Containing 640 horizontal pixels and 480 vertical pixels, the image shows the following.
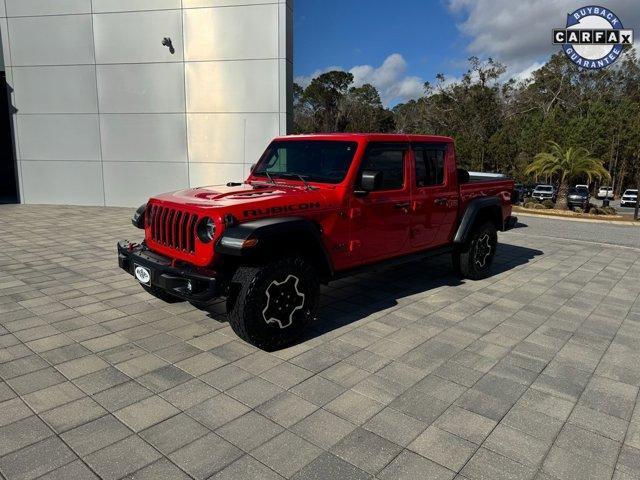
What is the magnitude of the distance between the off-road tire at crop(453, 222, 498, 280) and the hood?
9.20 ft

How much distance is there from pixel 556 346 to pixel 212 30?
12024mm

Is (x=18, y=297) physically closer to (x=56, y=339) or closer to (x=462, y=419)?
(x=56, y=339)

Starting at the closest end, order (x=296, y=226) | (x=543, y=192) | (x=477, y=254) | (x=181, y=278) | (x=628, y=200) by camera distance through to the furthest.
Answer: (x=181, y=278)
(x=296, y=226)
(x=477, y=254)
(x=543, y=192)
(x=628, y=200)

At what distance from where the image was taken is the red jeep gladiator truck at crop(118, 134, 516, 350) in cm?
374

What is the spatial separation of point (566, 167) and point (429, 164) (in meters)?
13.9

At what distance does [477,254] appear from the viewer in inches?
256

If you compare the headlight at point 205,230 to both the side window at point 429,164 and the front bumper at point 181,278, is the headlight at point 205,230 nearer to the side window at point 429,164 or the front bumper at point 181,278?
the front bumper at point 181,278

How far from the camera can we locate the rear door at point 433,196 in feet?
17.6

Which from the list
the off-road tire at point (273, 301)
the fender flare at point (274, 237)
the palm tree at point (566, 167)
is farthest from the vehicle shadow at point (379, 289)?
the palm tree at point (566, 167)

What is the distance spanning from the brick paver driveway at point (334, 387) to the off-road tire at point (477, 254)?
0.60m

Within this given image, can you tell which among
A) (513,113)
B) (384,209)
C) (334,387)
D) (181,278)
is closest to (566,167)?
(384,209)

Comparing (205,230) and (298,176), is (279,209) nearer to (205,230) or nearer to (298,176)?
(205,230)

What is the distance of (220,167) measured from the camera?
43.4ft

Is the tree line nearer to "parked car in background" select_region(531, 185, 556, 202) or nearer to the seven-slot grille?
"parked car in background" select_region(531, 185, 556, 202)
